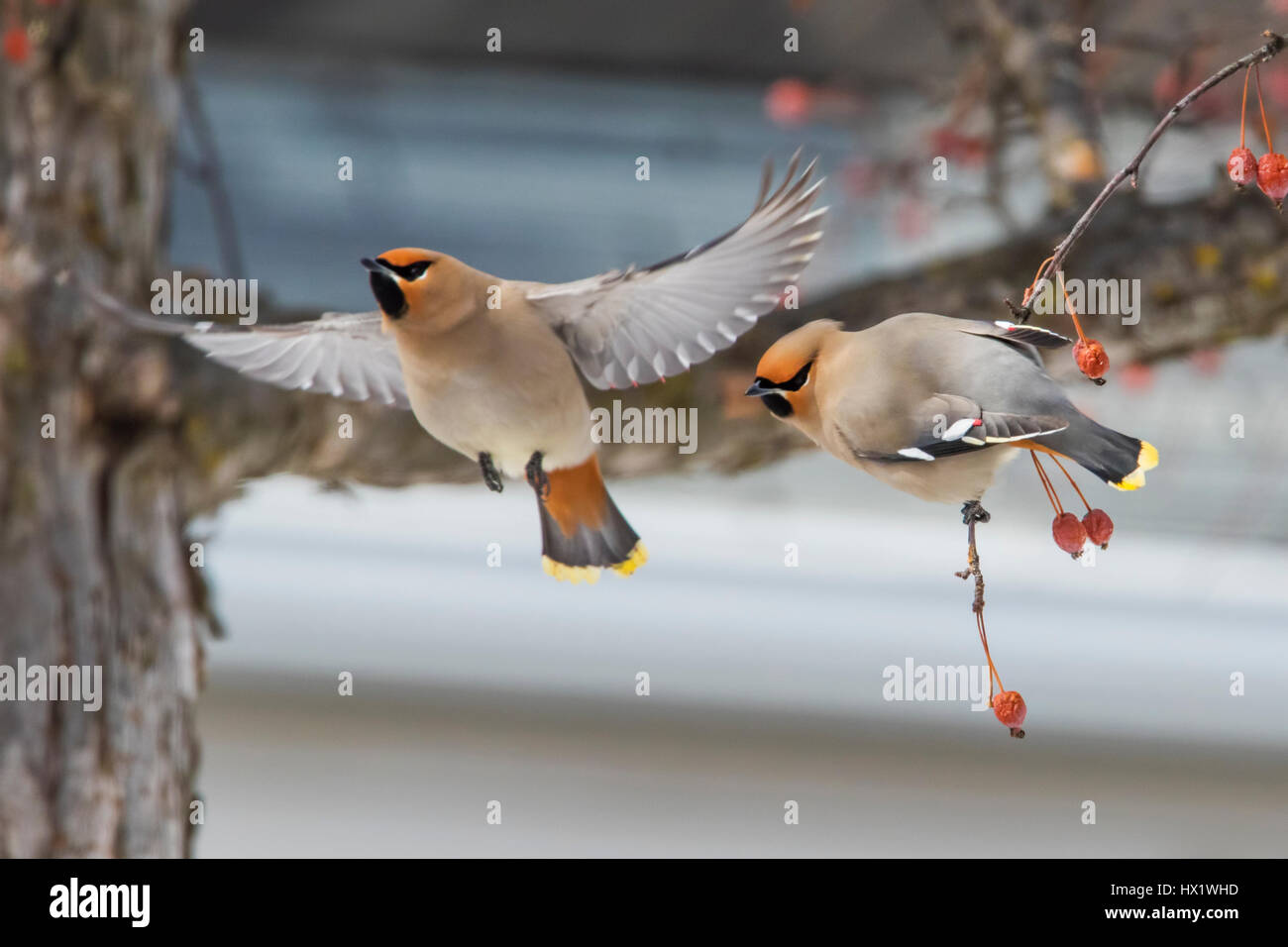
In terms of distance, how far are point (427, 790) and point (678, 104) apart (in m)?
1.40

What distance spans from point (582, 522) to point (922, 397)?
0.59 feet

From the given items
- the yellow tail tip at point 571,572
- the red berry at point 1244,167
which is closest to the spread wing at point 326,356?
the yellow tail tip at point 571,572

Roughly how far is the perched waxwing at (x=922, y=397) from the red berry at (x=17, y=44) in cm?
95

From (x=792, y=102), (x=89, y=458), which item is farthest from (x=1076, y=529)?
(x=792, y=102)

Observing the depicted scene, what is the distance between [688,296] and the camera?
472mm

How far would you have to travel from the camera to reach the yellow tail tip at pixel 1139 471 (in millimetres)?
382

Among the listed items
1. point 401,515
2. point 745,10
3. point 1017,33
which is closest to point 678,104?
point 745,10

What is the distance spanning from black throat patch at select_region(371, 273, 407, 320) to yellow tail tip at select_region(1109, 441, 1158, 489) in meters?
0.28

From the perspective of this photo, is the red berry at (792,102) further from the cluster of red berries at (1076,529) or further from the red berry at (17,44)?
the cluster of red berries at (1076,529)

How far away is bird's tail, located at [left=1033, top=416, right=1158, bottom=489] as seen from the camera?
38cm

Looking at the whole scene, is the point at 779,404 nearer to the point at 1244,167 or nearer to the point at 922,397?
the point at 922,397

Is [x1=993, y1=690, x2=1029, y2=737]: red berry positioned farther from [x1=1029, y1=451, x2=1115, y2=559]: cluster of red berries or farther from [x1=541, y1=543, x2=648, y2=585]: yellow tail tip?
[x1=541, y1=543, x2=648, y2=585]: yellow tail tip

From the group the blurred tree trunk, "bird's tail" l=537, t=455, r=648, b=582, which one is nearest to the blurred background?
the blurred tree trunk

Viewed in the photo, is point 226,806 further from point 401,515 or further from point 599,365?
point 599,365
